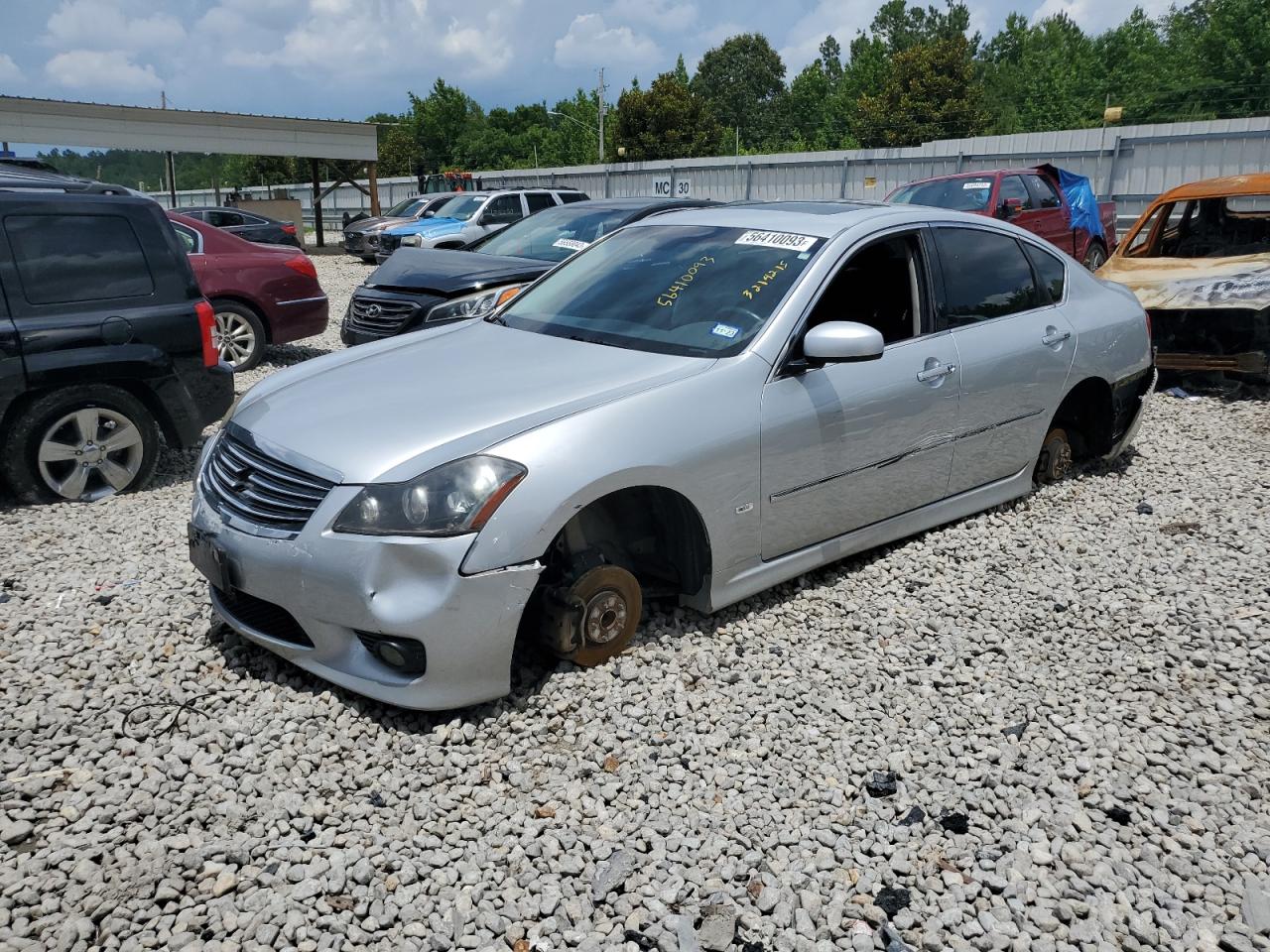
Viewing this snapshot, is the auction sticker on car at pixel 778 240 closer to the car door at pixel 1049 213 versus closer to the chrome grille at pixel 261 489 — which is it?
the chrome grille at pixel 261 489

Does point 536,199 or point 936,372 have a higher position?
point 536,199

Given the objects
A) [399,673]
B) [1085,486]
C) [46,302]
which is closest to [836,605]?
[399,673]

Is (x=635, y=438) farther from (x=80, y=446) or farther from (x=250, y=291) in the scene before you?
(x=250, y=291)

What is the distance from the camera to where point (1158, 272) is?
872cm

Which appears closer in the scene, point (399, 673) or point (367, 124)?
point (399, 673)

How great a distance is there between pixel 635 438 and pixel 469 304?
5106 millimetres

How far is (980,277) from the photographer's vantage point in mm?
4887

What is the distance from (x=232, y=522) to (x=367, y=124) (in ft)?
96.2

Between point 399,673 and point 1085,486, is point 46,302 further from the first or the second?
point 1085,486

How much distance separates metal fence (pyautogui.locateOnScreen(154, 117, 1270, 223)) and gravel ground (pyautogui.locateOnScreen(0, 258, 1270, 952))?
13779mm

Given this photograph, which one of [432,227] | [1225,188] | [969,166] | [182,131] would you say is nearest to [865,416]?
[1225,188]

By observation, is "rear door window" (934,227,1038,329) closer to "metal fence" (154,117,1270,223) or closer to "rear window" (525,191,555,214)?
"metal fence" (154,117,1270,223)

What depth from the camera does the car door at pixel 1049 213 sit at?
13.3m

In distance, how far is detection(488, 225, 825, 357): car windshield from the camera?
404 centimetres
